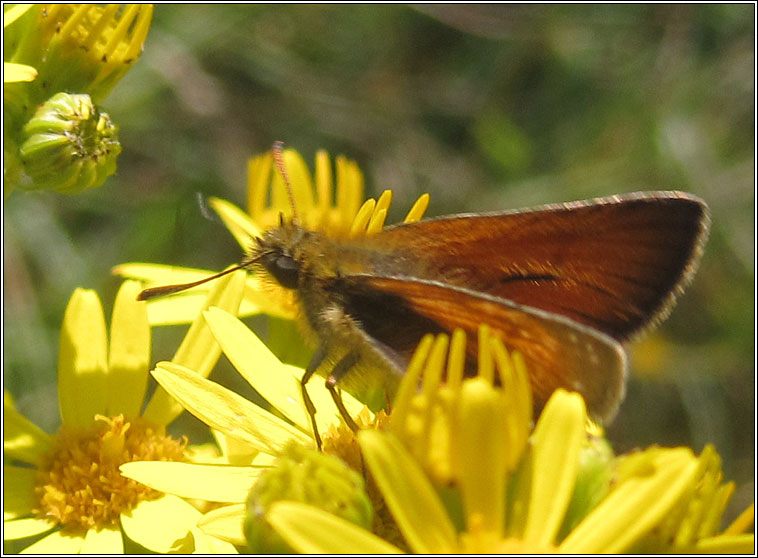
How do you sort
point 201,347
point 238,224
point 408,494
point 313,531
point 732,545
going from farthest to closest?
point 238,224, point 201,347, point 732,545, point 408,494, point 313,531

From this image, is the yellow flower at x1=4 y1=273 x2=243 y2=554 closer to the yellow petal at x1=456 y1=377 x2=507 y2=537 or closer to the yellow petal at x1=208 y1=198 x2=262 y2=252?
the yellow petal at x1=208 y1=198 x2=262 y2=252

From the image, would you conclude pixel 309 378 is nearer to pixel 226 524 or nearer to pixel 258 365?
pixel 258 365

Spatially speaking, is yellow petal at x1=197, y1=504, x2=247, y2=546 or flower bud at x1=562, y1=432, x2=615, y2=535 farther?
yellow petal at x1=197, y1=504, x2=247, y2=546

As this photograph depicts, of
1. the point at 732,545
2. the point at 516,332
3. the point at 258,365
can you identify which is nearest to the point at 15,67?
the point at 258,365

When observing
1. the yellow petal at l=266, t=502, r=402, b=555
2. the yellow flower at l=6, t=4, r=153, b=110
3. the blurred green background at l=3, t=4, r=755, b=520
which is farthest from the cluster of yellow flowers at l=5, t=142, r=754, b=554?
the blurred green background at l=3, t=4, r=755, b=520

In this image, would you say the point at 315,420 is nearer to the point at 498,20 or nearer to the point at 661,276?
the point at 661,276

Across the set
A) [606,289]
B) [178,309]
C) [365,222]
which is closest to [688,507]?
[606,289]

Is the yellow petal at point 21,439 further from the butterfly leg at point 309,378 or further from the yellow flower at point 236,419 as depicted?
the butterfly leg at point 309,378
